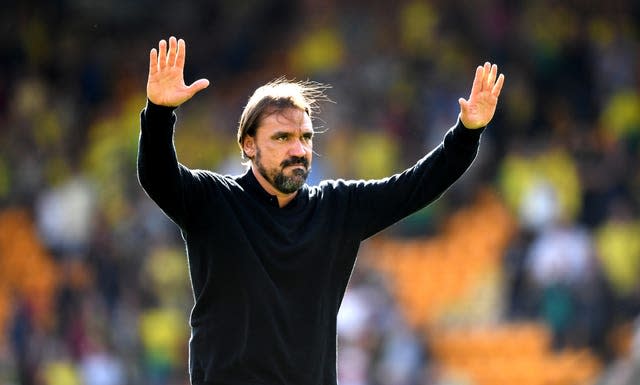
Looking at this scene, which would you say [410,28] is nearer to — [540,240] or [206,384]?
[540,240]

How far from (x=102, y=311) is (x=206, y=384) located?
34.8ft

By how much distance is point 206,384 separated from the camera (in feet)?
16.0

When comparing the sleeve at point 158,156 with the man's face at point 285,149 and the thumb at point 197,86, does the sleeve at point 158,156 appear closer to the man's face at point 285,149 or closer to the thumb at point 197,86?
the thumb at point 197,86

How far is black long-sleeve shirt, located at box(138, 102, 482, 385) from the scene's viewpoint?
15.9 feet

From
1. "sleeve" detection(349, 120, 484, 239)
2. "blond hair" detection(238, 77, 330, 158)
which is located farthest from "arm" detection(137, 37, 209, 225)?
"sleeve" detection(349, 120, 484, 239)

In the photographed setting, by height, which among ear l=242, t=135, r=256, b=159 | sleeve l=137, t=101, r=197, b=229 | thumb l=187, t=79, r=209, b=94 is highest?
thumb l=187, t=79, r=209, b=94

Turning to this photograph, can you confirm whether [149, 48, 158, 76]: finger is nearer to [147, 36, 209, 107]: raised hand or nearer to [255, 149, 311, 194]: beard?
[147, 36, 209, 107]: raised hand

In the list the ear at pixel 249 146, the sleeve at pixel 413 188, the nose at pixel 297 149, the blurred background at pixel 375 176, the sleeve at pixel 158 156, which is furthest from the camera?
the blurred background at pixel 375 176

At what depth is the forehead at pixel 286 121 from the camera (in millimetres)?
5113

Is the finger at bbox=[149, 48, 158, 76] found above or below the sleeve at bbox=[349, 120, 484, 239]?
above

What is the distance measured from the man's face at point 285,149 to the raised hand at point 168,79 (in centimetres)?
37

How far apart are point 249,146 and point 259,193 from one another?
19cm

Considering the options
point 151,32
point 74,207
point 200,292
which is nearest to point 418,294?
point 74,207

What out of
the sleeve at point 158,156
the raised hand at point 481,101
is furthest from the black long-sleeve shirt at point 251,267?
the raised hand at point 481,101
